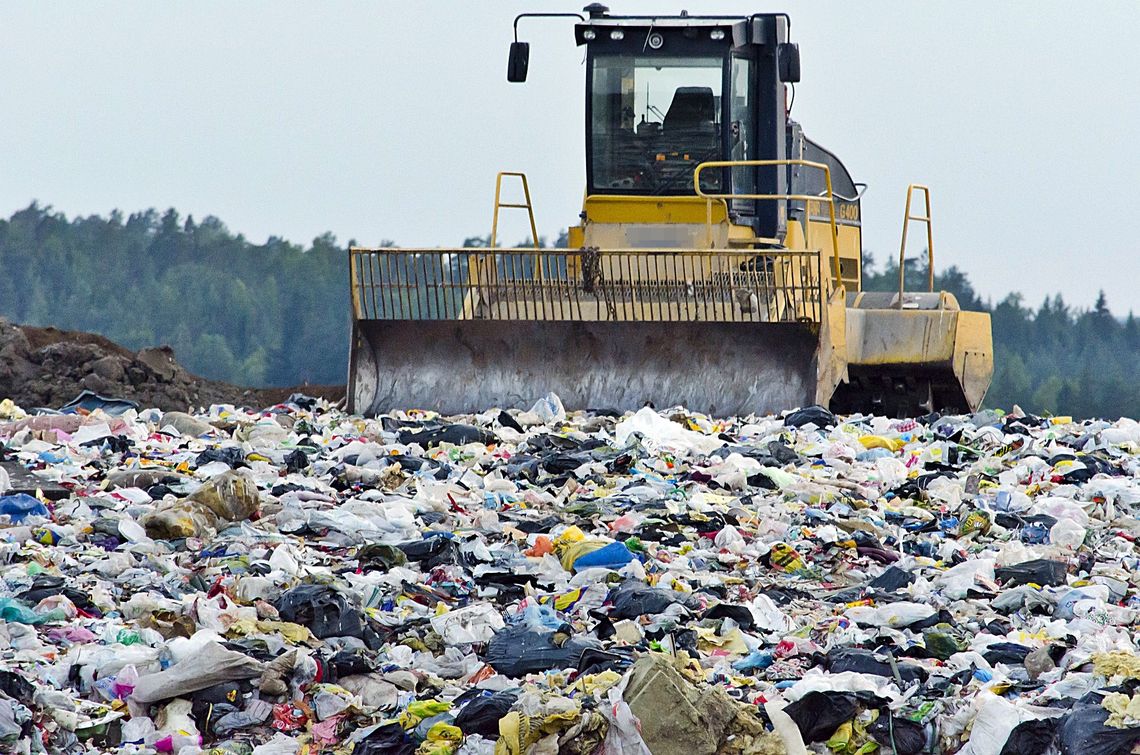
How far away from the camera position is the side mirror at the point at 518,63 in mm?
10328

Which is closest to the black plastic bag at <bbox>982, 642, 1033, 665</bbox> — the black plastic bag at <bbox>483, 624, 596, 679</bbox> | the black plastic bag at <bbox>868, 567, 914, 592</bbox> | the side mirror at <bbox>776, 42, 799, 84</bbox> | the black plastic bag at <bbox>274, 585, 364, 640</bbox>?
the black plastic bag at <bbox>868, 567, 914, 592</bbox>

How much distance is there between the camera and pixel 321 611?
4840 millimetres

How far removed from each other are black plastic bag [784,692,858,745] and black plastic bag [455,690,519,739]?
73 centimetres

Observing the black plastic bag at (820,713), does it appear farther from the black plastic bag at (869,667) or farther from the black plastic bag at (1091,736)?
the black plastic bag at (1091,736)

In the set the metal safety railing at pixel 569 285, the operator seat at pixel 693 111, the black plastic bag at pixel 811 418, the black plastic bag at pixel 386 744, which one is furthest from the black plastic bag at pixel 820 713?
the operator seat at pixel 693 111

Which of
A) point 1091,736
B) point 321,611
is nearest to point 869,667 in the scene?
point 1091,736

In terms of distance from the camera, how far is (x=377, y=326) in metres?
10.2

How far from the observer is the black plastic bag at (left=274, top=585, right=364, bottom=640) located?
15.6 ft

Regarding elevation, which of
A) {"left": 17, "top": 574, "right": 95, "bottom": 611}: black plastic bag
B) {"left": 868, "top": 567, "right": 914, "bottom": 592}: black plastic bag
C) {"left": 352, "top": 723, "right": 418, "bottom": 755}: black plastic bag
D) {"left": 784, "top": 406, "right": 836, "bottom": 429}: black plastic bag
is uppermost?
{"left": 784, "top": 406, "right": 836, "bottom": 429}: black plastic bag

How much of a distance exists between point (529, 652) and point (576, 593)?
0.79 metres

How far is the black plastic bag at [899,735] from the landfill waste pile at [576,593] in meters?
0.01

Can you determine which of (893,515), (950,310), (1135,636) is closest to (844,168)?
(950,310)

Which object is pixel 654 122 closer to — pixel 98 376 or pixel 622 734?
pixel 98 376

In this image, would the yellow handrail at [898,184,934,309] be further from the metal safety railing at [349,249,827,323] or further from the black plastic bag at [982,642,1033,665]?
the black plastic bag at [982,642,1033,665]
